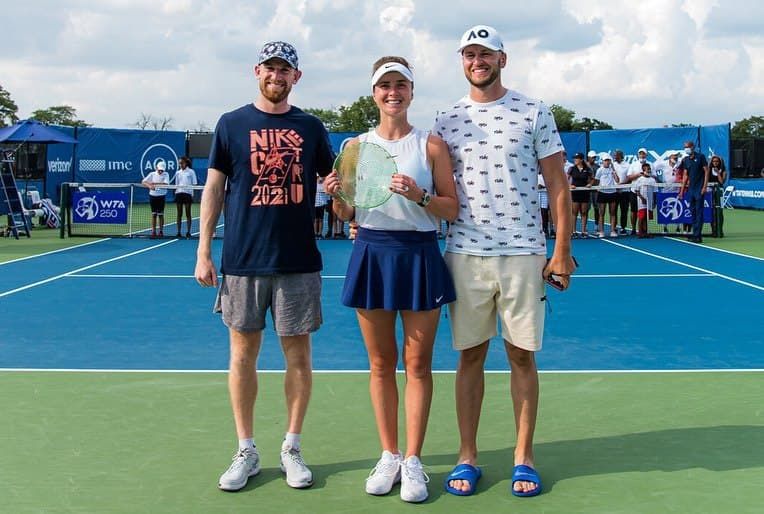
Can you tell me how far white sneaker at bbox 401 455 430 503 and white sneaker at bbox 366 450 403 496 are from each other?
0.17ft

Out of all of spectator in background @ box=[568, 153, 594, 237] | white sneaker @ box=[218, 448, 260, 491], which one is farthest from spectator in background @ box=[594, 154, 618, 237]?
white sneaker @ box=[218, 448, 260, 491]

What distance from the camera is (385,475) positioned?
419cm

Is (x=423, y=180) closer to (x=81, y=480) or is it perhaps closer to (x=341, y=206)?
(x=341, y=206)

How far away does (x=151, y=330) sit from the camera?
27.9ft

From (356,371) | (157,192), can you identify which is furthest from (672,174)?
(356,371)

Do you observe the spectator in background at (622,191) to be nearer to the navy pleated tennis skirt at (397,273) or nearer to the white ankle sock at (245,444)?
the navy pleated tennis skirt at (397,273)

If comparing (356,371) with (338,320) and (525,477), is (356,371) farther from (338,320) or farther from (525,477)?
(525,477)

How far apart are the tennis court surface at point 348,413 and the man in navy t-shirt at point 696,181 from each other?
8581mm

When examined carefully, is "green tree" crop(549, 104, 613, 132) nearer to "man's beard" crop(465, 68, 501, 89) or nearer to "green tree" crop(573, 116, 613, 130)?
"green tree" crop(573, 116, 613, 130)

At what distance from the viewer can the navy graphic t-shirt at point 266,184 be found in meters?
4.25

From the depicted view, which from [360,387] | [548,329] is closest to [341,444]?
[360,387]

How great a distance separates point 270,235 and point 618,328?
5105mm

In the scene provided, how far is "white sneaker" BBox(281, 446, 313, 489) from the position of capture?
4.23m

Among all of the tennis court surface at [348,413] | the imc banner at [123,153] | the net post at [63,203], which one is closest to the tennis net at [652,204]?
the tennis court surface at [348,413]
